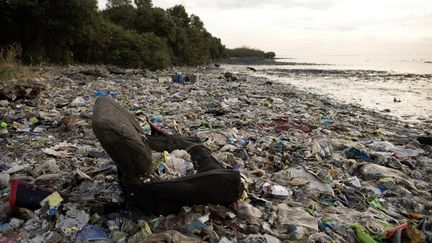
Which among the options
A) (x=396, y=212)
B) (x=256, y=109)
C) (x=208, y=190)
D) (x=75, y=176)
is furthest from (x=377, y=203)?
(x=256, y=109)

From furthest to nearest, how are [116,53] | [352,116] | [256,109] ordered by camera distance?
[116,53] → [352,116] → [256,109]

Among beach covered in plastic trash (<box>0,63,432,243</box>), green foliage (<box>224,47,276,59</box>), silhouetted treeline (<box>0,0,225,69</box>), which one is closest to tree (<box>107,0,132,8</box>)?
silhouetted treeline (<box>0,0,225,69</box>)

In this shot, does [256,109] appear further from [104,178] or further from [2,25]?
[2,25]

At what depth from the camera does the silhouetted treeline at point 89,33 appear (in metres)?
15.4

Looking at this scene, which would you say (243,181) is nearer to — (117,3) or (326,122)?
(326,122)

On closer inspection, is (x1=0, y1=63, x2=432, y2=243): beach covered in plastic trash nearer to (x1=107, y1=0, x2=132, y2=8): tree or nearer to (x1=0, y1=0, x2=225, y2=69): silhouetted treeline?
(x1=0, y1=0, x2=225, y2=69): silhouetted treeline

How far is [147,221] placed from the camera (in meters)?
2.47

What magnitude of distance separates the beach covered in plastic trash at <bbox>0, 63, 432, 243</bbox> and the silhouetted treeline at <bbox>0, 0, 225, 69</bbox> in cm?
1035

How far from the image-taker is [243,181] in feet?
10.6

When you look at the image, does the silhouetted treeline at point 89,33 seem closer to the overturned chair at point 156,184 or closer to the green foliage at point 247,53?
the overturned chair at point 156,184

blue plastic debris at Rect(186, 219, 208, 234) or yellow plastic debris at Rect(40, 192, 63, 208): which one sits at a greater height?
yellow plastic debris at Rect(40, 192, 63, 208)

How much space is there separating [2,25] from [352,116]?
1669 centimetres

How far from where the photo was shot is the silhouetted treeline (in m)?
15.4

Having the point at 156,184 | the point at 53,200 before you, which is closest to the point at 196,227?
the point at 156,184
